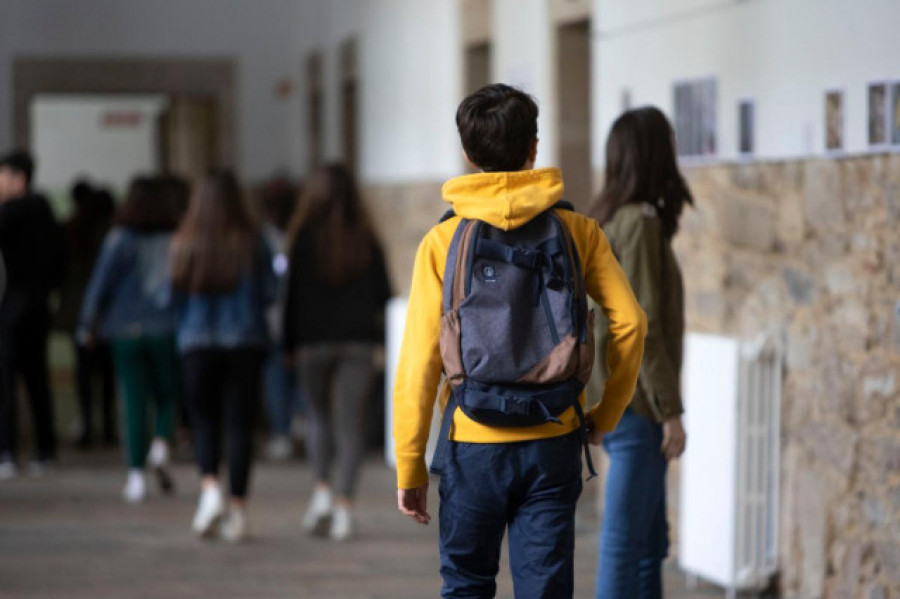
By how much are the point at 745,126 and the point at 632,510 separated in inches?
69.8

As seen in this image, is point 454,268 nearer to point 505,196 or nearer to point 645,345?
point 505,196

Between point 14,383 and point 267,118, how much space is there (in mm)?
5526

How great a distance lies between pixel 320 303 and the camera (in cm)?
665

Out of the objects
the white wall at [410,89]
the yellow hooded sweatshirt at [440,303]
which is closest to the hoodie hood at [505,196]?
the yellow hooded sweatshirt at [440,303]

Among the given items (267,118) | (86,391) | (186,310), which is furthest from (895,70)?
(267,118)

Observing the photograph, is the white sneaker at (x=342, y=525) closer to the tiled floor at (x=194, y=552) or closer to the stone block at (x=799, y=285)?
the tiled floor at (x=194, y=552)

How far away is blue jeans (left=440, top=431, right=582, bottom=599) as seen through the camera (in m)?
3.29

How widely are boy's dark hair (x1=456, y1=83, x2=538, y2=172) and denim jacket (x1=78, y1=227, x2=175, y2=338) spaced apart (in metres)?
4.72

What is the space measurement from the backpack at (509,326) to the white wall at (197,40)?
35.5ft

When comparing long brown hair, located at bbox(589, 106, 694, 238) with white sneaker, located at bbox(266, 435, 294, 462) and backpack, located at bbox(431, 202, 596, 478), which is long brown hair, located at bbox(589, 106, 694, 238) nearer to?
backpack, located at bbox(431, 202, 596, 478)

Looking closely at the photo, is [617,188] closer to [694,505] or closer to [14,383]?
[694,505]

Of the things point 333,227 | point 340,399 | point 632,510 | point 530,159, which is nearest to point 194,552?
point 340,399

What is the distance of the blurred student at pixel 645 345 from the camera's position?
13.6ft

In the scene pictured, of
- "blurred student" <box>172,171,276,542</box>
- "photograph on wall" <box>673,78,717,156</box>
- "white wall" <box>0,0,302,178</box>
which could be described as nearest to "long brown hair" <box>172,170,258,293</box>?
"blurred student" <box>172,171,276,542</box>
